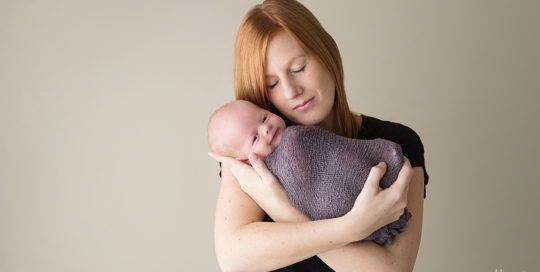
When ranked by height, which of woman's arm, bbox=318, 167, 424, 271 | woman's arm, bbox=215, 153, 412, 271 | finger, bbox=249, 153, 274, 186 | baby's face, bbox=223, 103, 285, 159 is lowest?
woman's arm, bbox=318, 167, 424, 271

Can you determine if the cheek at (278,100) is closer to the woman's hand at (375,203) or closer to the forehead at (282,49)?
A: the forehead at (282,49)

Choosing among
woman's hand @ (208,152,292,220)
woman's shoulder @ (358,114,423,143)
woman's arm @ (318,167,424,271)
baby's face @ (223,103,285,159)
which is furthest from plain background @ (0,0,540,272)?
woman's arm @ (318,167,424,271)

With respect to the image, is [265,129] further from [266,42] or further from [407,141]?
[407,141]

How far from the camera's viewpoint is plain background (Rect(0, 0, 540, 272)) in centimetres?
256

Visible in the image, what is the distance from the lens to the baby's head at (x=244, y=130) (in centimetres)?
140

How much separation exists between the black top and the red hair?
11.2 inches

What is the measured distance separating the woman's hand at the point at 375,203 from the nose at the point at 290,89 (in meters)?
0.43

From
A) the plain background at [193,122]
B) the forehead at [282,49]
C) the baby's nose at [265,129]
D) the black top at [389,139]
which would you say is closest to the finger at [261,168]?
the baby's nose at [265,129]

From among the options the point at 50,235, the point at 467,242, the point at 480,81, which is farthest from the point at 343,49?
the point at 50,235

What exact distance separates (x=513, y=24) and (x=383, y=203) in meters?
2.27

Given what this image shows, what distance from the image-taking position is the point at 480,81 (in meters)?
2.73

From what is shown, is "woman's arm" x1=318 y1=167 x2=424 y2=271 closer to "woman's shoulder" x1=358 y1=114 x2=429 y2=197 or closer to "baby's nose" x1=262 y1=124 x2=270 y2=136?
"woman's shoulder" x1=358 y1=114 x2=429 y2=197

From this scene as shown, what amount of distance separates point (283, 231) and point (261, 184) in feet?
0.58

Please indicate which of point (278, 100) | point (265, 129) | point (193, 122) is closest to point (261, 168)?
point (265, 129)
